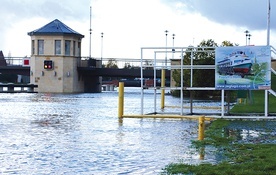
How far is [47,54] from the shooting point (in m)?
83.2

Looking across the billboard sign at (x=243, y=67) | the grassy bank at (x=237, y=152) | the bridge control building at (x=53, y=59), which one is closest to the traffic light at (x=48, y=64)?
the bridge control building at (x=53, y=59)

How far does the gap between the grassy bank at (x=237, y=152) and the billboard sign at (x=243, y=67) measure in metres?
3.48

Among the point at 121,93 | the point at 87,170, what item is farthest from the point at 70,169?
the point at 121,93

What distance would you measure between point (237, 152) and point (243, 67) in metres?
11.7

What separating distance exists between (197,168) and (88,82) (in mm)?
82437

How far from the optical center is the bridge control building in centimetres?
8256

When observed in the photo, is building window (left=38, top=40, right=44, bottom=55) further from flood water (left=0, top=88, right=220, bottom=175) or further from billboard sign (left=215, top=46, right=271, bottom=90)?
flood water (left=0, top=88, right=220, bottom=175)

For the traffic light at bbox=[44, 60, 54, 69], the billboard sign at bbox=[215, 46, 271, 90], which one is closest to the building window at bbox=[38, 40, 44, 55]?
the traffic light at bbox=[44, 60, 54, 69]

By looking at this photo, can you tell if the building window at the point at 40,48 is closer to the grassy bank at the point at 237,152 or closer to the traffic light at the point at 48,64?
the traffic light at the point at 48,64

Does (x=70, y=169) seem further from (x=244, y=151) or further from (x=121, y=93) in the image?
(x=121, y=93)

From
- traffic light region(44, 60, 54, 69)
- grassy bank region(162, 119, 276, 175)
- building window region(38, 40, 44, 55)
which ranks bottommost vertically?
grassy bank region(162, 119, 276, 175)

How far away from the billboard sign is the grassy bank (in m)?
3.48

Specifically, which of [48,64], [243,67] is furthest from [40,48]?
[243,67]

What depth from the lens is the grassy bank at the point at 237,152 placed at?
11.1 meters
